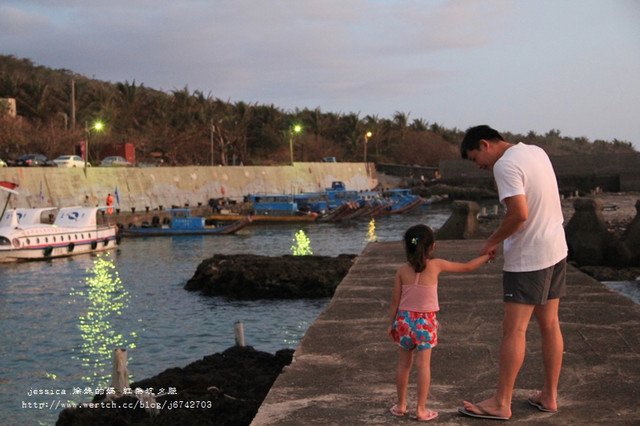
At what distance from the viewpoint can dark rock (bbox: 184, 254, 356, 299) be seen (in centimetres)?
2412

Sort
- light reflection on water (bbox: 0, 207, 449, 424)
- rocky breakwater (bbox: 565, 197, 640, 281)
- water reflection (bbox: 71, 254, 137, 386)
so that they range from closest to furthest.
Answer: light reflection on water (bbox: 0, 207, 449, 424) < water reflection (bbox: 71, 254, 137, 386) < rocky breakwater (bbox: 565, 197, 640, 281)

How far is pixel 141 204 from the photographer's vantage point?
5562cm

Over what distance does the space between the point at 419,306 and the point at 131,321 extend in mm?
17296

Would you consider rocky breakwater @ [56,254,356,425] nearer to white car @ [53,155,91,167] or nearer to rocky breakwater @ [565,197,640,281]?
rocky breakwater @ [565,197,640,281]

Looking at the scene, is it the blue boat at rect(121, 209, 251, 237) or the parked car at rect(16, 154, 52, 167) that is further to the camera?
the parked car at rect(16, 154, 52, 167)

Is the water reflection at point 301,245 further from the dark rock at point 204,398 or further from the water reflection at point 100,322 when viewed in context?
the dark rock at point 204,398

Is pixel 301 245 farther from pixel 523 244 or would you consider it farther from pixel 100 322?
pixel 523 244

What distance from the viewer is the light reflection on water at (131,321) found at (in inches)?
617

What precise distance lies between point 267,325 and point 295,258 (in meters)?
8.93

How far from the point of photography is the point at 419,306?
5512mm

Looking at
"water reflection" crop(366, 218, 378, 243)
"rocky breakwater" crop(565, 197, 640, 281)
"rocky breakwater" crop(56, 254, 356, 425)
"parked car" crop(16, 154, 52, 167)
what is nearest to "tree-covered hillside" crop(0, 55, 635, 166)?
"parked car" crop(16, 154, 52, 167)

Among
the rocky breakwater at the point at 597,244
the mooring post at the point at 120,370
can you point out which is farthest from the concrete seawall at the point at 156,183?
the mooring post at the point at 120,370

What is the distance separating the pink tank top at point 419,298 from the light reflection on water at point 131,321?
8.78 m

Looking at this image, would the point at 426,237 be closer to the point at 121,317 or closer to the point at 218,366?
the point at 218,366
